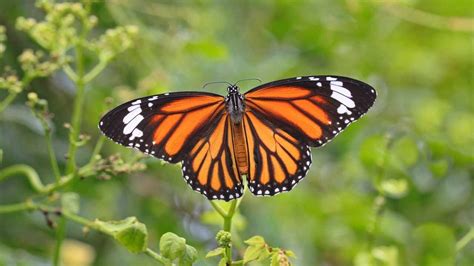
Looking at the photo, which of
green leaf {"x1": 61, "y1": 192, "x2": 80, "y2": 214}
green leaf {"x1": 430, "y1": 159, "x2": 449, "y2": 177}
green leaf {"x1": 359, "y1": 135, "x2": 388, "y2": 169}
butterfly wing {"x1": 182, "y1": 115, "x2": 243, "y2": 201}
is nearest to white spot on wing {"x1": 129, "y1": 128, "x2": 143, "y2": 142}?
butterfly wing {"x1": 182, "y1": 115, "x2": 243, "y2": 201}

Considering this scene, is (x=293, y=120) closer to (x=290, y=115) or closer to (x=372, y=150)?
(x=290, y=115)

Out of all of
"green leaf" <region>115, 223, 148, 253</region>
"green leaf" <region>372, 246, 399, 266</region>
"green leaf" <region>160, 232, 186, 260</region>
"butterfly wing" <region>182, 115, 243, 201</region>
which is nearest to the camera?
"green leaf" <region>160, 232, 186, 260</region>

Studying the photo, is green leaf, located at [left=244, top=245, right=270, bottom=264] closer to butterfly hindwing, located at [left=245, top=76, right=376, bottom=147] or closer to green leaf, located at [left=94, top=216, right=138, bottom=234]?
green leaf, located at [left=94, top=216, right=138, bottom=234]

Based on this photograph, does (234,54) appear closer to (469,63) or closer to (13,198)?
(13,198)

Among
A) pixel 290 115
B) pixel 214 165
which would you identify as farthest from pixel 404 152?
pixel 214 165

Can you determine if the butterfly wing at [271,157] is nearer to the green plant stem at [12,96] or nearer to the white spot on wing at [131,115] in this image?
the white spot on wing at [131,115]

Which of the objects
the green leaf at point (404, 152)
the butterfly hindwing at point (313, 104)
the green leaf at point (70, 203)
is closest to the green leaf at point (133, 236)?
the green leaf at point (70, 203)

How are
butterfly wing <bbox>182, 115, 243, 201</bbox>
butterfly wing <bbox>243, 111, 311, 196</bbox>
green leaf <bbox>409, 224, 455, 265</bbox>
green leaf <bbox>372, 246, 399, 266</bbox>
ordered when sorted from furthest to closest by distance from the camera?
green leaf <bbox>409, 224, 455, 265</bbox>
green leaf <bbox>372, 246, 399, 266</bbox>
butterfly wing <bbox>243, 111, 311, 196</bbox>
butterfly wing <bbox>182, 115, 243, 201</bbox>
